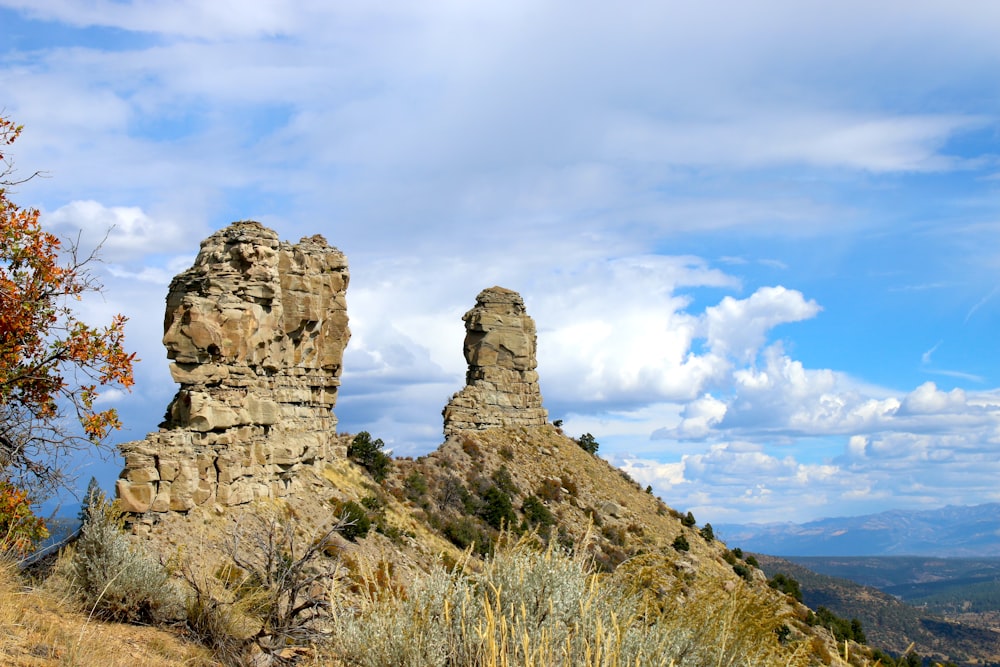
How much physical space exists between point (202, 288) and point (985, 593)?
212793 millimetres

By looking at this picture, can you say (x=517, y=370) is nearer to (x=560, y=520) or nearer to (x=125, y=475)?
(x=560, y=520)

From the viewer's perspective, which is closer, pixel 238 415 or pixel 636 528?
pixel 238 415

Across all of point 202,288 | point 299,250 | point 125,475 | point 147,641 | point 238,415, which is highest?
point 299,250

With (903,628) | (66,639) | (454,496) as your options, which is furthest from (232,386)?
(903,628)

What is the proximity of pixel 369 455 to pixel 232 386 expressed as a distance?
45.9ft

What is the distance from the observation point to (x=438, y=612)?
7.55 meters

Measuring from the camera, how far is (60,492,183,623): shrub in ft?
37.2

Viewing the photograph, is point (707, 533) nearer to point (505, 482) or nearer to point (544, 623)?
point (505, 482)

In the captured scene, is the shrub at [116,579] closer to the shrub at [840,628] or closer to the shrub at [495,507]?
the shrub at [495,507]

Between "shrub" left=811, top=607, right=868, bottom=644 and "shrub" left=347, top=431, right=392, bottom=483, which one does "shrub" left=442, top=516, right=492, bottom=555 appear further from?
"shrub" left=811, top=607, right=868, bottom=644

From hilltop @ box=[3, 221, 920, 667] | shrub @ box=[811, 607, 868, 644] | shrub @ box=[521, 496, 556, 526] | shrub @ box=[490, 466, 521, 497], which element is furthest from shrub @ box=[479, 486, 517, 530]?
shrub @ box=[811, 607, 868, 644]

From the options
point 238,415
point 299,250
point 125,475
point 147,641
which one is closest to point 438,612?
point 147,641

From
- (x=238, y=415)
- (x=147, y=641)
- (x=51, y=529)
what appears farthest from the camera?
(x=238, y=415)

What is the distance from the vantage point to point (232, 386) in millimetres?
23594
